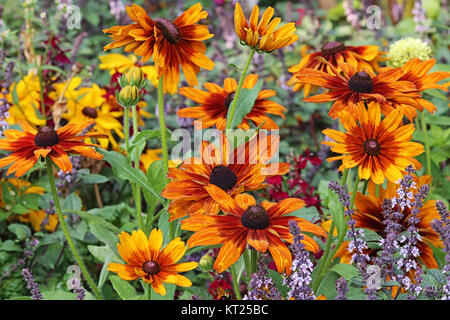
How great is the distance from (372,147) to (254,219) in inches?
9.0

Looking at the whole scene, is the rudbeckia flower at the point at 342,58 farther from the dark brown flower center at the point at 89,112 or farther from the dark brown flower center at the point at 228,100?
the dark brown flower center at the point at 89,112

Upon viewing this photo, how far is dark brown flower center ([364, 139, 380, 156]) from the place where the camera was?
907mm

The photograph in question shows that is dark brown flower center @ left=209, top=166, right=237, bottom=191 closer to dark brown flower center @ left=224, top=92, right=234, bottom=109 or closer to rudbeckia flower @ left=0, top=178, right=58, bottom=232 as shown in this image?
dark brown flower center @ left=224, top=92, right=234, bottom=109

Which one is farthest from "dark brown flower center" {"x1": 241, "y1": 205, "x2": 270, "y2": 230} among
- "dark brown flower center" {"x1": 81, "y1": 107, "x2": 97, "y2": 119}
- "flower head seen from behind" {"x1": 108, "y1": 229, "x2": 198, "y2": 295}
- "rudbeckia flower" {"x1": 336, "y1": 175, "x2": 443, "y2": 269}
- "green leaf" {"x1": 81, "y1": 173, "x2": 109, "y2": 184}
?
"dark brown flower center" {"x1": 81, "y1": 107, "x2": 97, "y2": 119}

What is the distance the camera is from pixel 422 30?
230cm

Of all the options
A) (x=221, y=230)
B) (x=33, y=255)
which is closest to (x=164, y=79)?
(x=221, y=230)

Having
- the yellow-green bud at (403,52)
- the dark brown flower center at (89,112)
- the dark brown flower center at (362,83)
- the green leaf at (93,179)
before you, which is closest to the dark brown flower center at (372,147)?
the dark brown flower center at (362,83)

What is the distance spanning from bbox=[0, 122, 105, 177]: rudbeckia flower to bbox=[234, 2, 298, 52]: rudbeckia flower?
1.06ft

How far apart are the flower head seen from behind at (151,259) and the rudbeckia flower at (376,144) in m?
0.31

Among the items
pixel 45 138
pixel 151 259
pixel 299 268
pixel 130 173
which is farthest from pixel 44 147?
pixel 299 268

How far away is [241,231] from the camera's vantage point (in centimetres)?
86

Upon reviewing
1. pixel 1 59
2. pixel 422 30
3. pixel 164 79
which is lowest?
pixel 164 79

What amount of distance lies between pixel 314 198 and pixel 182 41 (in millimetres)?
571
